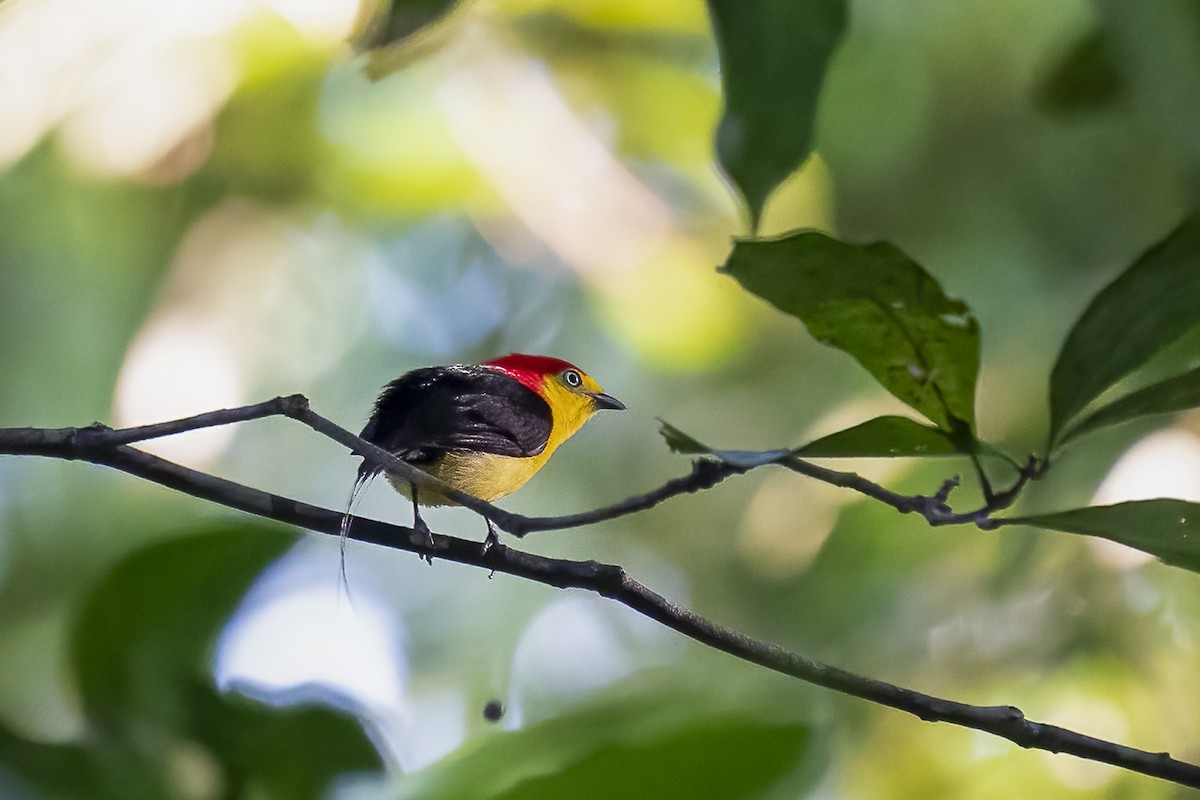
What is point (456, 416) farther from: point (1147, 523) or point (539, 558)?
point (1147, 523)

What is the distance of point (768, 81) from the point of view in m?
0.58

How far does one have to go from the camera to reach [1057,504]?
37.0 inches

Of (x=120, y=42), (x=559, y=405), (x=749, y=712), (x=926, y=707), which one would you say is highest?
(x=120, y=42)

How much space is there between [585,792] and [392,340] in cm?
43

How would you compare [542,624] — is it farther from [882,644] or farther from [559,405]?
[882,644]

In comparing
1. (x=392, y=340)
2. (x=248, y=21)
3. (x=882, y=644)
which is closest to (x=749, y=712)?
(x=882, y=644)

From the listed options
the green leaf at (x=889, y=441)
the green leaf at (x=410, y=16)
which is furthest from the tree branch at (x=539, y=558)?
the green leaf at (x=410, y=16)

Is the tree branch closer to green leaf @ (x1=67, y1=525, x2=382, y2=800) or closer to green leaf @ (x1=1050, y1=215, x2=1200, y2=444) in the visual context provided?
green leaf @ (x1=1050, y1=215, x2=1200, y2=444)

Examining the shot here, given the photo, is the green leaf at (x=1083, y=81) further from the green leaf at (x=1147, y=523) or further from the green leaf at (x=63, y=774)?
the green leaf at (x=63, y=774)

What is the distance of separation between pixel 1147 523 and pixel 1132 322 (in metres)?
0.10

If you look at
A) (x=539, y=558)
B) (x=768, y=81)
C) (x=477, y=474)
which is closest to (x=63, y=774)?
(x=477, y=474)

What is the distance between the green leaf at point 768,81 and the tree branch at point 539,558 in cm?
18

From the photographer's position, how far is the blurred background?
87cm

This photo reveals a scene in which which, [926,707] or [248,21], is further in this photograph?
[248,21]
